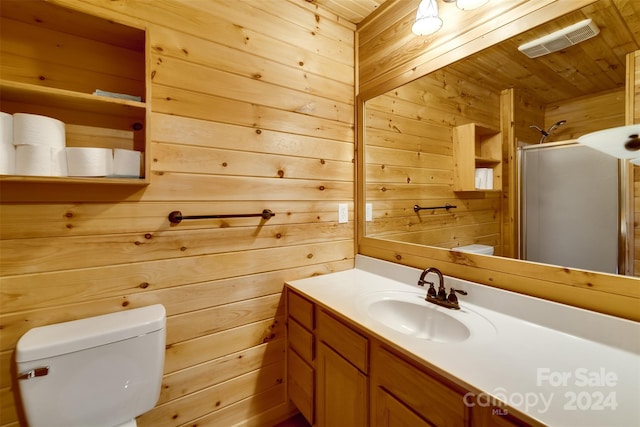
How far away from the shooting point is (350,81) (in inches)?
70.9

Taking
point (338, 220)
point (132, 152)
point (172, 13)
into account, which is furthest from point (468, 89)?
point (132, 152)

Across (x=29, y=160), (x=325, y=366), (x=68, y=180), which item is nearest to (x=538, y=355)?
(x=325, y=366)

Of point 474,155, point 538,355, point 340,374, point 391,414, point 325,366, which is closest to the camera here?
point 538,355

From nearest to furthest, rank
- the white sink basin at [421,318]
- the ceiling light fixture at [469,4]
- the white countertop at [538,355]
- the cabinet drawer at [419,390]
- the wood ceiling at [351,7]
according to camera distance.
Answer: the white countertop at [538,355] < the cabinet drawer at [419,390] < the white sink basin at [421,318] < the ceiling light fixture at [469,4] < the wood ceiling at [351,7]

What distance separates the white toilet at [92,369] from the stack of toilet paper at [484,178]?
159 cm

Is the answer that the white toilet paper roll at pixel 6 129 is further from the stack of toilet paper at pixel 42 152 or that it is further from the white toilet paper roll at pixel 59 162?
the white toilet paper roll at pixel 59 162

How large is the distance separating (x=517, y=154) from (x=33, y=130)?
1.85m

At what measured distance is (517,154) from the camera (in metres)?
1.16

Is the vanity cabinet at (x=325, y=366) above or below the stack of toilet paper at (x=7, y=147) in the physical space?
below

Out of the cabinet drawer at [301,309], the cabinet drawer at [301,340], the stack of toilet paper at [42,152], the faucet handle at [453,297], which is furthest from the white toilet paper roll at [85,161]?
the faucet handle at [453,297]

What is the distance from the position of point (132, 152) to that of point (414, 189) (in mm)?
1477

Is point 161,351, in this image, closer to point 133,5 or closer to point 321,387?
point 321,387

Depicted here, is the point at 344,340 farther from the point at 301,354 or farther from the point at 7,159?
the point at 7,159

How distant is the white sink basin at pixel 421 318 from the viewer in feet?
3.43
